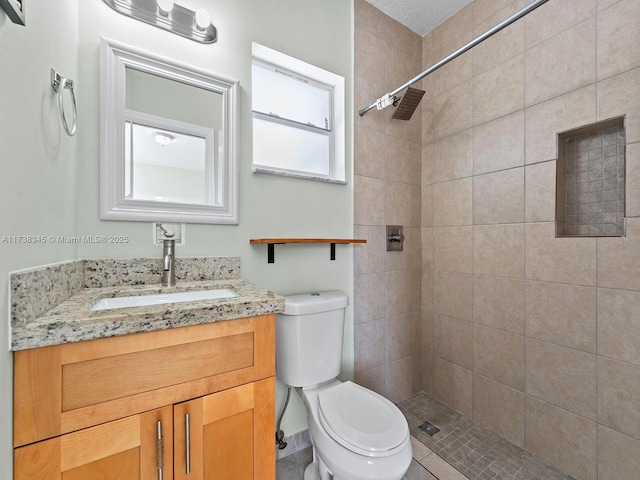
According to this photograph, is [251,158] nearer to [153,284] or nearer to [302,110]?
[302,110]

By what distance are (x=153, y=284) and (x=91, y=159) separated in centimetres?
56

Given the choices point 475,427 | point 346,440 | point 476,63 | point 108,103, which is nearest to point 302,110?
point 108,103

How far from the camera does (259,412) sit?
939mm

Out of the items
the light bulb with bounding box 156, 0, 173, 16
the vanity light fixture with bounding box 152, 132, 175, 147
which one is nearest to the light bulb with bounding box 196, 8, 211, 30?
the light bulb with bounding box 156, 0, 173, 16

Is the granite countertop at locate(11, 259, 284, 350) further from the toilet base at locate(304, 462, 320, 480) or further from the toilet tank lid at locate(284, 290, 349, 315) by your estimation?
the toilet base at locate(304, 462, 320, 480)

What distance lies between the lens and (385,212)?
1942mm

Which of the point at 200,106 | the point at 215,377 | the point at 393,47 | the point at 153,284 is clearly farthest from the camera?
the point at 393,47

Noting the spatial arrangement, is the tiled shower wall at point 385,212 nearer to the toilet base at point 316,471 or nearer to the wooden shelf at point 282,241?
the wooden shelf at point 282,241

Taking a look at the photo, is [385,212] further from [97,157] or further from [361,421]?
[97,157]

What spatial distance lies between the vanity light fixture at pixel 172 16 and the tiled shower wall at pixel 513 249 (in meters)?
0.94

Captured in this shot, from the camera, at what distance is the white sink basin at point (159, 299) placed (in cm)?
103

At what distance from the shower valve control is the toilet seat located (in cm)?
93

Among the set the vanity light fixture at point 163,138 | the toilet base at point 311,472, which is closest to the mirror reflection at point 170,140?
the vanity light fixture at point 163,138

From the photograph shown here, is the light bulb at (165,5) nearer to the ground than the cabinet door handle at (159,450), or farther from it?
farther from it
